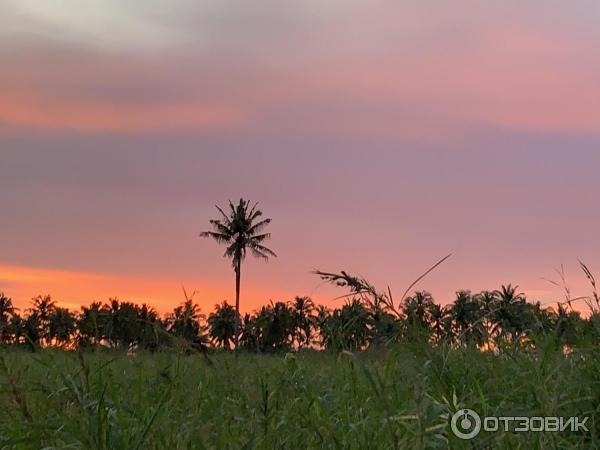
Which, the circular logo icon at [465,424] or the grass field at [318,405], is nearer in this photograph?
the grass field at [318,405]

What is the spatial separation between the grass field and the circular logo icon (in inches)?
1.8

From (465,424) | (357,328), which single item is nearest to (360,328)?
(357,328)

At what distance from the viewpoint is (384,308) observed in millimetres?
2947

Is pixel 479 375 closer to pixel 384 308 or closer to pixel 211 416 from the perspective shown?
pixel 211 416

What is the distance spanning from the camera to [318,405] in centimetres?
412

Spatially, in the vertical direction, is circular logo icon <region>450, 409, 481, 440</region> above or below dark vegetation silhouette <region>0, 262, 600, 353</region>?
below

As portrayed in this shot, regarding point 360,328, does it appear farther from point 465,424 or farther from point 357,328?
point 465,424

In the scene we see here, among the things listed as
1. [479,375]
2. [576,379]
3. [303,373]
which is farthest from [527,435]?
[303,373]

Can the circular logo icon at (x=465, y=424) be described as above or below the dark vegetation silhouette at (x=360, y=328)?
below

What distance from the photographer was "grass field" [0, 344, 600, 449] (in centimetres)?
261

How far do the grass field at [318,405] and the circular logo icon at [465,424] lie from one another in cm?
5

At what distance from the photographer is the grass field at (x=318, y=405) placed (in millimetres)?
2611

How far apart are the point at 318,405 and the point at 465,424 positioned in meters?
1.25

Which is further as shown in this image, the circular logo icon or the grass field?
the circular logo icon
